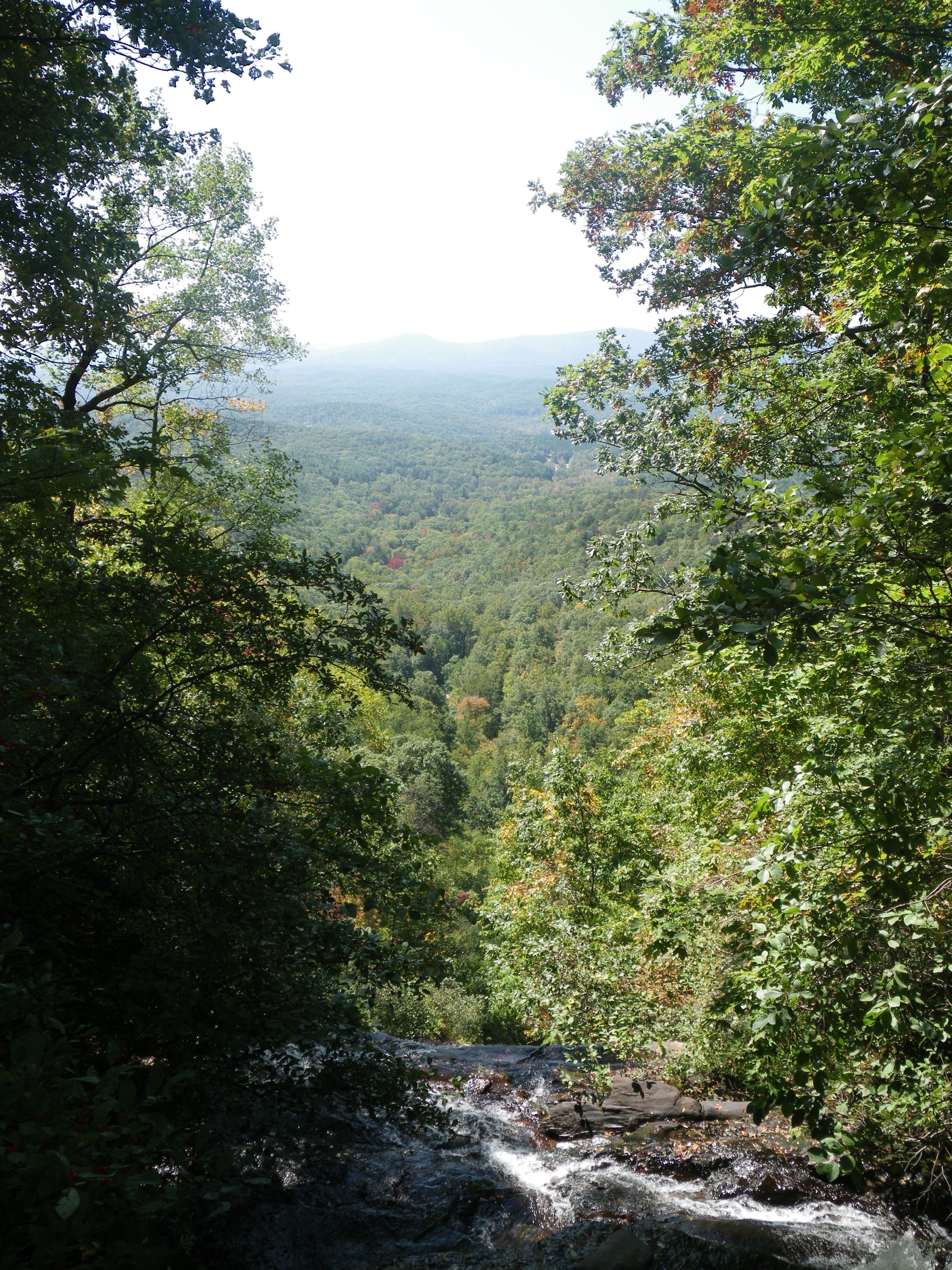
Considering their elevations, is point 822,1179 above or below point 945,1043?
below

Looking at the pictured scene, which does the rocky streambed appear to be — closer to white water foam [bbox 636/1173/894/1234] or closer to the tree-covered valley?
white water foam [bbox 636/1173/894/1234]

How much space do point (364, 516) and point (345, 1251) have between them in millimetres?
139297

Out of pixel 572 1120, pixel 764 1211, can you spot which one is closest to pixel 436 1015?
pixel 572 1120

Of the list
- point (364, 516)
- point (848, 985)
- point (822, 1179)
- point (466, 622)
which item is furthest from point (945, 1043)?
point (364, 516)

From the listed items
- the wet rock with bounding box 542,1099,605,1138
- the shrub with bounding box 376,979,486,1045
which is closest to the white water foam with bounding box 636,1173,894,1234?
the wet rock with bounding box 542,1099,605,1138

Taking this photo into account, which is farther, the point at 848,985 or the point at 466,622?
the point at 466,622

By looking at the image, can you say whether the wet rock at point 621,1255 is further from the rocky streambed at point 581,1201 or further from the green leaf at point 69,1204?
the green leaf at point 69,1204

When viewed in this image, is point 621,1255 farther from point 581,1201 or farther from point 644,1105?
point 644,1105

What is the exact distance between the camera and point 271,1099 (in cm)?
461

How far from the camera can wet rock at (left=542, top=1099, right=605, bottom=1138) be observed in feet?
29.0

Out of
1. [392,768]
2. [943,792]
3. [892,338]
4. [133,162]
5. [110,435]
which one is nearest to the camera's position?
[943,792]

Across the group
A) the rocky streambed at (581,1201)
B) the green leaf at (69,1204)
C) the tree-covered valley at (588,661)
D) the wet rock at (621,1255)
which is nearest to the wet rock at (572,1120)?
the rocky streambed at (581,1201)

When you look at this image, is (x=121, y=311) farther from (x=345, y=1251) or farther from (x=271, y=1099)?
(x=345, y=1251)

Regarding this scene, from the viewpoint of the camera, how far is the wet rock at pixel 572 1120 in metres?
8.84
